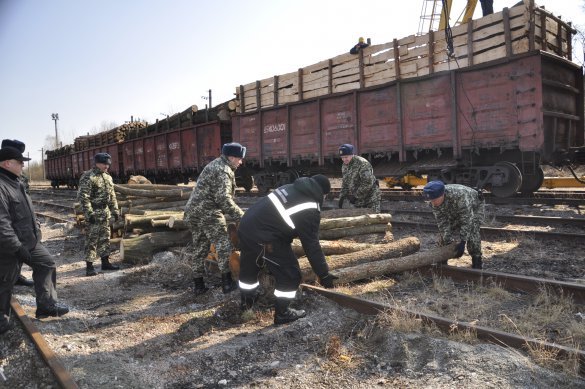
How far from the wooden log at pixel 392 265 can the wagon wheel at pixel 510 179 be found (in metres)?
4.96

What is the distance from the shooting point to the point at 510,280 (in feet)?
15.6

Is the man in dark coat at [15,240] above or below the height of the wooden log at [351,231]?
above

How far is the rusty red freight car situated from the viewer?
29.3 feet

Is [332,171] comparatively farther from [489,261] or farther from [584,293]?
[584,293]

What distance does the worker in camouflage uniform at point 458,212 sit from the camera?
5.10 meters

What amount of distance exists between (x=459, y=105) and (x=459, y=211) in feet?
17.5

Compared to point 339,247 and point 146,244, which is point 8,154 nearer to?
point 146,244

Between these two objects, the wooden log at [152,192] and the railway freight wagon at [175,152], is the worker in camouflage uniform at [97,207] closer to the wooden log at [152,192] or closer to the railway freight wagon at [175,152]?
the wooden log at [152,192]

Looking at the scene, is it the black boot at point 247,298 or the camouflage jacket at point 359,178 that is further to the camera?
the camouflage jacket at point 359,178

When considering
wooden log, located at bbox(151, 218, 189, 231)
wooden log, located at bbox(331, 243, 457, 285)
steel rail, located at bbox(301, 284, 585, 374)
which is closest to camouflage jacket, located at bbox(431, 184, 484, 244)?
wooden log, located at bbox(331, 243, 457, 285)

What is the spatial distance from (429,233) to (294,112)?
6624 mm

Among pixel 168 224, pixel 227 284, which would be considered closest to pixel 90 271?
pixel 168 224

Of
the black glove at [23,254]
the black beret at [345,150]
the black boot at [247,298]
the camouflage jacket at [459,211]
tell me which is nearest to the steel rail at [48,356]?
the black glove at [23,254]

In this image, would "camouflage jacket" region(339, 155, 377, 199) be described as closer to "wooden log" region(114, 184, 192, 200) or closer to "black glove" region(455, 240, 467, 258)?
"black glove" region(455, 240, 467, 258)
